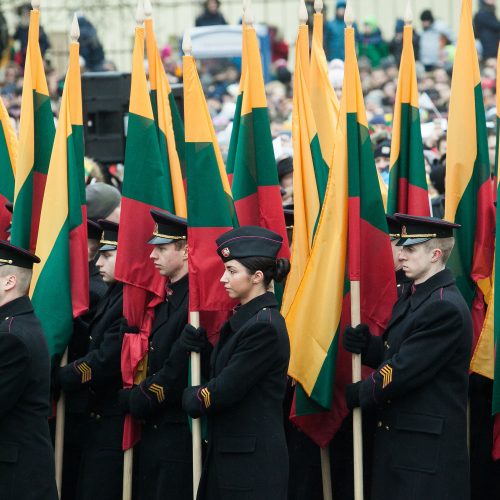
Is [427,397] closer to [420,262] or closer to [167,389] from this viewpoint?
[420,262]

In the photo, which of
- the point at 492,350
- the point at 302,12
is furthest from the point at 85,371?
the point at 302,12

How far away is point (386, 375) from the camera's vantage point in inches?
269

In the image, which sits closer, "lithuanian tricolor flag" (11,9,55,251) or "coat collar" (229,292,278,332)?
"coat collar" (229,292,278,332)

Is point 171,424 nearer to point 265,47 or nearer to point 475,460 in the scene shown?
point 475,460

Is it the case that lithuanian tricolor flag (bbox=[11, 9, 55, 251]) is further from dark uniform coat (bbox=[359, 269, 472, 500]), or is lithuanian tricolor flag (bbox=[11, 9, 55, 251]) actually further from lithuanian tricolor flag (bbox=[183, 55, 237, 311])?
dark uniform coat (bbox=[359, 269, 472, 500])

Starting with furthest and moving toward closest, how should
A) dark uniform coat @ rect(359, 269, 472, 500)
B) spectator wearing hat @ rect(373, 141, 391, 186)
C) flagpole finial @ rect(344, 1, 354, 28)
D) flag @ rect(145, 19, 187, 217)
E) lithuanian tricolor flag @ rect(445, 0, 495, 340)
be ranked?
spectator wearing hat @ rect(373, 141, 391, 186)
flag @ rect(145, 19, 187, 217)
lithuanian tricolor flag @ rect(445, 0, 495, 340)
flagpole finial @ rect(344, 1, 354, 28)
dark uniform coat @ rect(359, 269, 472, 500)

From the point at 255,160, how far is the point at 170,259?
2.90 feet

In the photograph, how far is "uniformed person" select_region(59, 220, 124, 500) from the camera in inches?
302

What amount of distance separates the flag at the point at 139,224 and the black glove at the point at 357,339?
3.68 ft

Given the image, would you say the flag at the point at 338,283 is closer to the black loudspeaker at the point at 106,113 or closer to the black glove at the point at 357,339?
the black glove at the point at 357,339

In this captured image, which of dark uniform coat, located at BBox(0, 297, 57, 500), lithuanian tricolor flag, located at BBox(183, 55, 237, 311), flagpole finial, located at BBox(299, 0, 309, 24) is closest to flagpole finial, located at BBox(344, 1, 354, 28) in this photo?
flagpole finial, located at BBox(299, 0, 309, 24)

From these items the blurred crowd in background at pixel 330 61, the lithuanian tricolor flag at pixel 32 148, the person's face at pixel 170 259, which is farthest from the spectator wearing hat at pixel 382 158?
the blurred crowd in background at pixel 330 61

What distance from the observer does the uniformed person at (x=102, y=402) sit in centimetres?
768

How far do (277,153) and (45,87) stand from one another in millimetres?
2740
